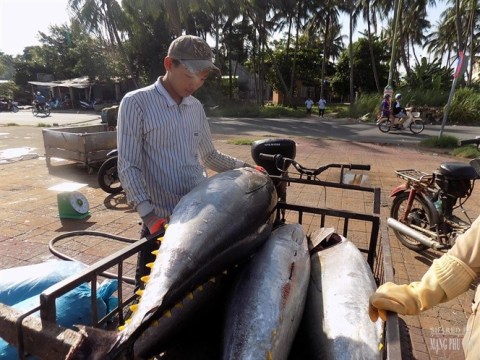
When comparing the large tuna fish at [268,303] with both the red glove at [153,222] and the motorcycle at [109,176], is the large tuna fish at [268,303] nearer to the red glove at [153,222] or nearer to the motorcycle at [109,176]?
the red glove at [153,222]

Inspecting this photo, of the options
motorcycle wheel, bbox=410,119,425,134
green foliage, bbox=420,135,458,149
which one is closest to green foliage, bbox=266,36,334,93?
motorcycle wheel, bbox=410,119,425,134

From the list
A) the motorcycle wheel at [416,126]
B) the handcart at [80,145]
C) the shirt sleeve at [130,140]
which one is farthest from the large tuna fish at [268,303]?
the motorcycle wheel at [416,126]

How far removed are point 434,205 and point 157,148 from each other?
11.0ft

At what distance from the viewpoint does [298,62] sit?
3994 cm

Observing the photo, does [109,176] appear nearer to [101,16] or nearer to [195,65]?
[195,65]

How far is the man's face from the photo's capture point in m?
1.93

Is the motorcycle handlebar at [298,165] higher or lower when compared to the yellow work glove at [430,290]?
higher

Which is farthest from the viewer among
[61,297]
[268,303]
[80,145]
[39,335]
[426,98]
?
[426,98]

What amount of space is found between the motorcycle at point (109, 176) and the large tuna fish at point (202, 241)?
5.22 metres

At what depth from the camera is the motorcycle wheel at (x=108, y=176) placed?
21.3 ft

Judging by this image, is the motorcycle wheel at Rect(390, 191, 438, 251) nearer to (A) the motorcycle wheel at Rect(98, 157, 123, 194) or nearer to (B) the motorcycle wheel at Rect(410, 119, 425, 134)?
(A) the motorcycle wheel at Rect(98, 157, 123, 194)

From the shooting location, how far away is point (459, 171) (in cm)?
363

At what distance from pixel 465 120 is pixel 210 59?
2314cm

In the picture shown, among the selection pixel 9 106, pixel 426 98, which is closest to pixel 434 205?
pixel 426 98
